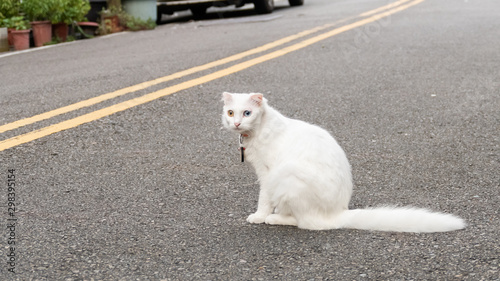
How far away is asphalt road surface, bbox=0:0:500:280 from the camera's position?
291 centimetres

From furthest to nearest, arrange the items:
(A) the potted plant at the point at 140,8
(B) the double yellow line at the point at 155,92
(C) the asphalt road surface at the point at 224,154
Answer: (A) the potted plant at the point at 140,8, (B) the double yellow line at the point at 155,92, (C) the asphalt road surface at the point at 224,154

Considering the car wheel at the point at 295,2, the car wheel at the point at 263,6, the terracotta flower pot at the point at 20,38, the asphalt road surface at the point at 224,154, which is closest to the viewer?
the asphalt road surface at the point at 224,154

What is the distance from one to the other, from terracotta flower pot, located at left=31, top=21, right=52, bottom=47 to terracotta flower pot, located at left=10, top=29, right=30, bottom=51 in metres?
0.24

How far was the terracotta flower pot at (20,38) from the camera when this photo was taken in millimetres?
9906

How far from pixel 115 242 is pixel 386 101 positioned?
353cm

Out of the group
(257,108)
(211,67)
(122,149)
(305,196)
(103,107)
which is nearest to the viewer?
(305,196)

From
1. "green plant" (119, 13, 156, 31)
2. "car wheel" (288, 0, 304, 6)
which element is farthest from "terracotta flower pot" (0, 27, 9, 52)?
"car wheel" (288, 0, 304, 6)

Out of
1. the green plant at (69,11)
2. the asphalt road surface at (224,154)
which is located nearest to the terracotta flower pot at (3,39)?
the asphalt road surface at (224,154)

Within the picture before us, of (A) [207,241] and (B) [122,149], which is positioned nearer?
(A) [207,241]

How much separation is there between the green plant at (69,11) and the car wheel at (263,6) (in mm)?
3673

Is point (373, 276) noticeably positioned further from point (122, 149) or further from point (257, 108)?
point (122, 149)

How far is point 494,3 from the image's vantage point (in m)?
13.8

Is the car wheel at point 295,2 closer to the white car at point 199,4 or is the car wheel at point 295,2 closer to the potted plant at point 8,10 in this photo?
the white car at point 199,4

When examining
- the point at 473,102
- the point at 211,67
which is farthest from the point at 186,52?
the point at 473,102
